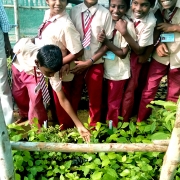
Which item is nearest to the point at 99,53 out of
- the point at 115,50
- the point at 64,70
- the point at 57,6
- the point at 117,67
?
the point at 115,50

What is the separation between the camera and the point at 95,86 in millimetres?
3059

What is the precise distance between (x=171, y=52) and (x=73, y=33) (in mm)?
994

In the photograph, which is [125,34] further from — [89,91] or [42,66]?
[42,66]

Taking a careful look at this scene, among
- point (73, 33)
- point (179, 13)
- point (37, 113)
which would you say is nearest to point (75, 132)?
point (37, 113)

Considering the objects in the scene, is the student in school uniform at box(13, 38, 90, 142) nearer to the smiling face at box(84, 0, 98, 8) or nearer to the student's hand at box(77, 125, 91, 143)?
the student's hand at box(77, 125, 91, 143)

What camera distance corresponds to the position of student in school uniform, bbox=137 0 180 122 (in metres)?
2.81

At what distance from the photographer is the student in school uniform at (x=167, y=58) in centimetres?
281

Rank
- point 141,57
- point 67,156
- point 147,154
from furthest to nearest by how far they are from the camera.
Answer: point 141,57
point 67,156
point 147,154

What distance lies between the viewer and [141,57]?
300 cm

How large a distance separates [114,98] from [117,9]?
0.92 metres

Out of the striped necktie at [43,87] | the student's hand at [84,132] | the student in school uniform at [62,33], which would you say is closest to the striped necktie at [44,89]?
the striped necktie at [43,87]

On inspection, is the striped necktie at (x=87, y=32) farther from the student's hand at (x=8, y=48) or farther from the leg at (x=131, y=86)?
the student's hand at (x=8, y=48)

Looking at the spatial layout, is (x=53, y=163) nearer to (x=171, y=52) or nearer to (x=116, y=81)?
(x=116, y=81)

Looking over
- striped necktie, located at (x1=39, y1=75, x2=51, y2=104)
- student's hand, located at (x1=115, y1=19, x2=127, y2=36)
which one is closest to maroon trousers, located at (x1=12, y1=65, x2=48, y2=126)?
striped necktie, located at (x1=39, y1=75, x2=51, y2=104)
